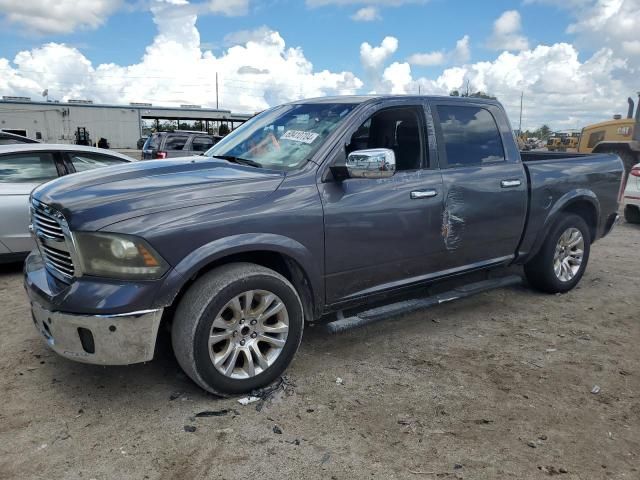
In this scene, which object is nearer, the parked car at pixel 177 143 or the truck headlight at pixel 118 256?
the truck headlight at pixel 118 256

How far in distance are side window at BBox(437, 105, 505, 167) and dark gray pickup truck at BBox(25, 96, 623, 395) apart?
0.02 meters

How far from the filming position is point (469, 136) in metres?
4.48

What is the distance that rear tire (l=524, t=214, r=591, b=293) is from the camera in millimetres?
5148

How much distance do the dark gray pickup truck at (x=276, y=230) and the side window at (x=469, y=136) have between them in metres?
0.02

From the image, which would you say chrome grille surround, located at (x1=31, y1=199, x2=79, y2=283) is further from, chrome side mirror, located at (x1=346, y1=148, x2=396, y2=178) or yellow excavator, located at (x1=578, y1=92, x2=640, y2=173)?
yellow excavator, located at (x1=578, y1=92, x2=640, y2=173)

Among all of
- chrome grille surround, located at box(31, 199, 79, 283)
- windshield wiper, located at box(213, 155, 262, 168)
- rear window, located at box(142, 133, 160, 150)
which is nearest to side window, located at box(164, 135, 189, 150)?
rear window, located at box(142, 133, 160, 150)

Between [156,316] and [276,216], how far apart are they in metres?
0.92

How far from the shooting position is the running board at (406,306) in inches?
146

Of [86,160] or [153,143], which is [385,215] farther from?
[153,143]

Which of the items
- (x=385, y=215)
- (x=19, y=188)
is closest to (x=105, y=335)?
(x=385, y=215)

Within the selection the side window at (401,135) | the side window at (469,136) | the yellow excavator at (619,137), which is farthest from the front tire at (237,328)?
the yellow excavator at (619,137)

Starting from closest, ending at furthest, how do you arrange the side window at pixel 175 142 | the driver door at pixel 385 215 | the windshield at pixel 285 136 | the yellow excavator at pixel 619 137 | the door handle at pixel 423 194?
the driver door at pixel 385 215 → the windshield at pixel 285 136 → the door handle at pixel 423 194 → the yellow excavator at pixel 619 137 → the side window at pixel 175 142

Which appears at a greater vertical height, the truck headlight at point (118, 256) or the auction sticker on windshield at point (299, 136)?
the auction sticker on windshield at point (299, 136)

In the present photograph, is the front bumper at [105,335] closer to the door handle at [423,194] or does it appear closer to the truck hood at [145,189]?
the truck hood at [145,189]
